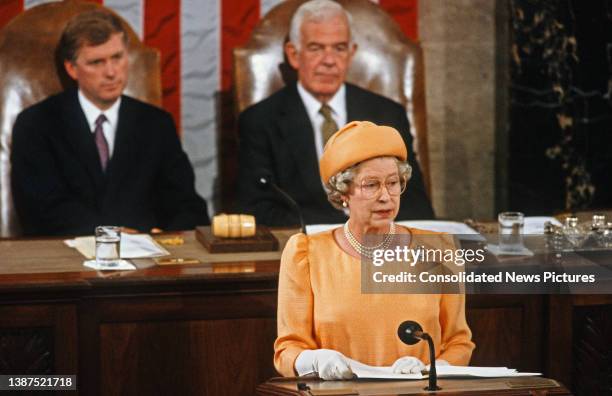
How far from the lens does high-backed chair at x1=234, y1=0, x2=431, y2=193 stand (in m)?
5.38

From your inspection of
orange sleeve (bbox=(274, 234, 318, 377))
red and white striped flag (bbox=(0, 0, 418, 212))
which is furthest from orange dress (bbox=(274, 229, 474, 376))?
red and white striped flag (bbox=(0, 0, 418, 212))

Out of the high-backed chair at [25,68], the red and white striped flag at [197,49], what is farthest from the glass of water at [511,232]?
the red and white striped flag at [197,49]

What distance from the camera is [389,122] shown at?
527cm

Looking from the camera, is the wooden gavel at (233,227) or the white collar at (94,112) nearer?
the wooden gavel at (233,227)

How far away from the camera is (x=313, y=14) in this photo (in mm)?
5227

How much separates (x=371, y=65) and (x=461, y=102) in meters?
0.87

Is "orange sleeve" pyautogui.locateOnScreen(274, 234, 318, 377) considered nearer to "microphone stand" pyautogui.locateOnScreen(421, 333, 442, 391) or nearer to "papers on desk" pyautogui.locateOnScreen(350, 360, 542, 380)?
"papers on desk" pyautogui.locateOnScreen(350, 360, 542, 380)

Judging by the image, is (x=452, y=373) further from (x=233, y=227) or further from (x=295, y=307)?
(x=233, y=227)

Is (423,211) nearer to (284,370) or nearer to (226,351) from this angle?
(226,351)

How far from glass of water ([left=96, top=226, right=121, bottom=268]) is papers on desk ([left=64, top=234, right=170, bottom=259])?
0.48 ft

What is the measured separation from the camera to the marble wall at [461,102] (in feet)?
20.0

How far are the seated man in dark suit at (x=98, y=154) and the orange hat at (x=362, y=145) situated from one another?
7.06 ft

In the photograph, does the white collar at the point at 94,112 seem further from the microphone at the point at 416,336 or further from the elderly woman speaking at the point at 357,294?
the microphone at the point at 416,336

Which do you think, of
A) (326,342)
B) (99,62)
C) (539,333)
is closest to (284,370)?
(326,342)
